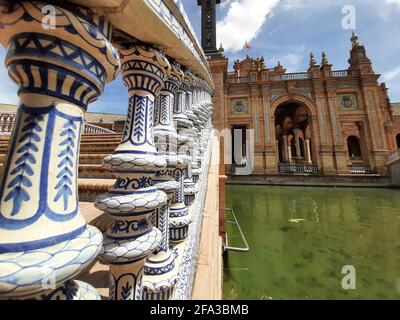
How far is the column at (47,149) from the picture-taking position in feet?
1.12

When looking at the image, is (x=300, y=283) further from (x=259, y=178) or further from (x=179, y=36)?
(x=259, y=178)

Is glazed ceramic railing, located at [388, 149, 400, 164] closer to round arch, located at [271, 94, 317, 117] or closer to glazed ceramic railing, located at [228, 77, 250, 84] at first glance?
round arch, located at [271, 94, 317, 117]

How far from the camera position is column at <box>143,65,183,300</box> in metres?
0.91

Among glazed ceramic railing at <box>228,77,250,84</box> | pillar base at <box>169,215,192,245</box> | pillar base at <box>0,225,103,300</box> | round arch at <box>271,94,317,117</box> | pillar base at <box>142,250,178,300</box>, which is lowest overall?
pillar base at <box>142,250,178,300</box>

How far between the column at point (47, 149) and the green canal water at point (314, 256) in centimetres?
295

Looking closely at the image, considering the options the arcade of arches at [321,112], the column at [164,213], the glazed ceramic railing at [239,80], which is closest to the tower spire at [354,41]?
the arcade of arches at [321,112]

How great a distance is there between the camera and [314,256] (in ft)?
12.0

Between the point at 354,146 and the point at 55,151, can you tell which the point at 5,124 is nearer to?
the point at 55,151

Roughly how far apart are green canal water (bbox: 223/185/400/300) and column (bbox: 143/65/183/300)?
223 cm

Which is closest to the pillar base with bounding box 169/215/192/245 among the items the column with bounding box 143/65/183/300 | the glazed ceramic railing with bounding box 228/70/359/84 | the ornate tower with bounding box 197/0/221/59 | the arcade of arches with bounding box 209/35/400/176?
the column with bounding box 143/65/183/300

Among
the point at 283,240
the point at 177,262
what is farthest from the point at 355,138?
the point at 177,262

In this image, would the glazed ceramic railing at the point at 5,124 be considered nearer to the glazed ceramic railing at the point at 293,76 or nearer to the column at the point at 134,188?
the column at the point at 134,188

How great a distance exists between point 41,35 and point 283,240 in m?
5.13

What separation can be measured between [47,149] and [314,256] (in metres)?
4.58
